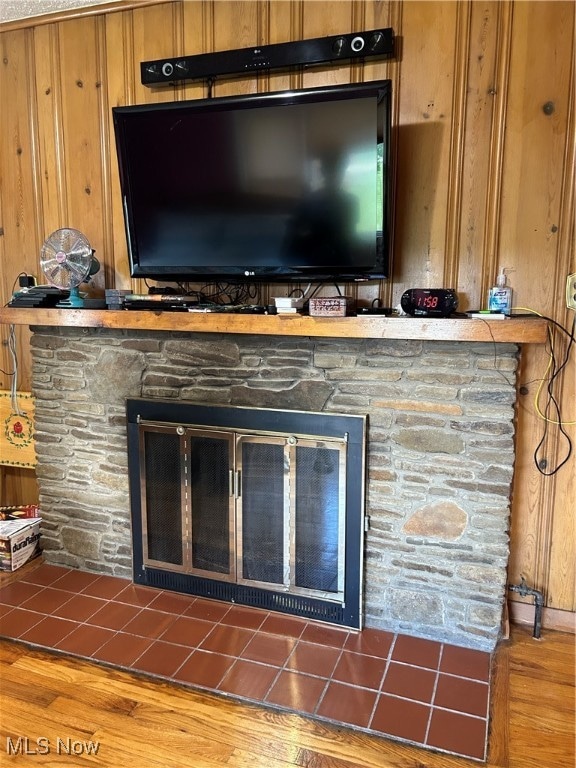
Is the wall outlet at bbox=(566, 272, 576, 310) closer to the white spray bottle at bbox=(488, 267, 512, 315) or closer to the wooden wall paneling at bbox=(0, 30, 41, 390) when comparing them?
the white spray bottle at bbox=(488, 267, 512, 315)

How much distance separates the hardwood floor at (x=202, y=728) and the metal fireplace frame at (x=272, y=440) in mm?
534

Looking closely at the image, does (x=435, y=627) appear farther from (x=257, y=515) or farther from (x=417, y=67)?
(x=417, y=67)

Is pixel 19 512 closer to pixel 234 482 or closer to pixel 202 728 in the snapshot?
pixel 234 482

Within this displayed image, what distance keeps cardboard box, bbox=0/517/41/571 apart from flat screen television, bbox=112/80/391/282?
1.40 metres

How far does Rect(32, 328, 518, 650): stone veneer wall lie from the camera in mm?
2137

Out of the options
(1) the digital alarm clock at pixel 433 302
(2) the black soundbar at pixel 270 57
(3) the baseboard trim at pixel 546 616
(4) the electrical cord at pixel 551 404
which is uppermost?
(2) the black soundbar at pixel 270 57

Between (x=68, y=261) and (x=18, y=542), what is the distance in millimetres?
1369

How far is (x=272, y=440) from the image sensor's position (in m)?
2.38

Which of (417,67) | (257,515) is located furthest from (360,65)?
(257,515)

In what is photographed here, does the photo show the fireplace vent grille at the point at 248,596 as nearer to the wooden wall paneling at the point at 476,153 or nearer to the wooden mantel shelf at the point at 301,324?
the wooden mantel shelf at the point at 301,324

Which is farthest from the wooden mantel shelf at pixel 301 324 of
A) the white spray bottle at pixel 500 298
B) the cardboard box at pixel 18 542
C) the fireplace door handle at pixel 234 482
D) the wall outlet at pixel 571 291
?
the cardboard box at pixel 18 542

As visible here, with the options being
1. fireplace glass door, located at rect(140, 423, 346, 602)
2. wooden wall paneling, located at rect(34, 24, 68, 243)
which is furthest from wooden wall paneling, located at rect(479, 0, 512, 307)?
wooden wall paneling, located at rect(34, 24, 68, 243)

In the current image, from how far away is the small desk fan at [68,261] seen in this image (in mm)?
2570

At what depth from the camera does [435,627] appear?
7.52 ft
